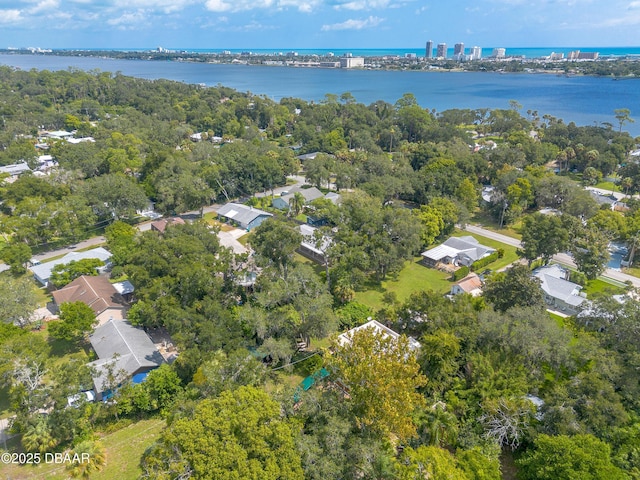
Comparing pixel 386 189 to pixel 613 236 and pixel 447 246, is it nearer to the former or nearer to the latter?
pixel 447 246

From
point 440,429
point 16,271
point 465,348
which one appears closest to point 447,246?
point 465,348

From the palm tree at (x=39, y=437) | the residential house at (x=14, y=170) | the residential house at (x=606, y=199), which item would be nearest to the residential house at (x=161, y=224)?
the palm tree at (x=39, y=437)

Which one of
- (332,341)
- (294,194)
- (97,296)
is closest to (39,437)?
(97,296)

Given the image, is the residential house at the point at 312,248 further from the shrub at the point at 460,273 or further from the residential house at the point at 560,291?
the residential house at the point at 560,291

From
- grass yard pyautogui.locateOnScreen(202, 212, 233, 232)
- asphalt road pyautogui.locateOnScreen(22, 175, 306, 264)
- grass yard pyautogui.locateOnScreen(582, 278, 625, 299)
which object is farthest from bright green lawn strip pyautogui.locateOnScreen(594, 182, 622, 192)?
grass yard pyautogui.locateOnScreen(202, 212, 233, 232)

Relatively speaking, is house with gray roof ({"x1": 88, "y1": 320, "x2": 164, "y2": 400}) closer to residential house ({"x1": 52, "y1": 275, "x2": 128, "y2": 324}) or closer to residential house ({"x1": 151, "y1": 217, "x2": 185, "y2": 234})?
residential house ({"x1": 52, "y1": 275, "x2": 128, "y2": 324})

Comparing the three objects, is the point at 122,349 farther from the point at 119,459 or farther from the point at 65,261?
the point at 65,261

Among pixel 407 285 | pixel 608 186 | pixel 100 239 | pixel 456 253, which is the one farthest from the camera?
pixel 608 186
